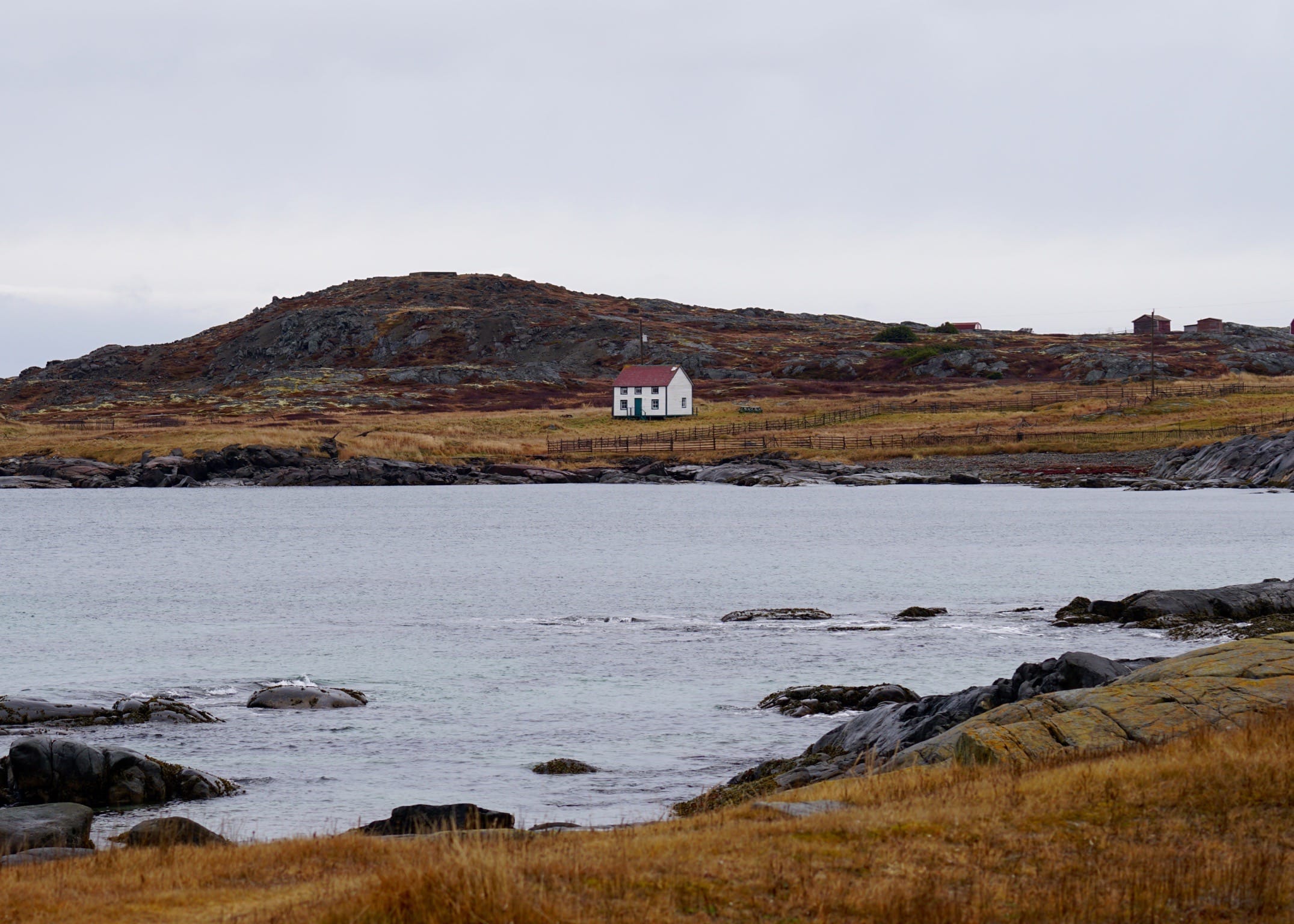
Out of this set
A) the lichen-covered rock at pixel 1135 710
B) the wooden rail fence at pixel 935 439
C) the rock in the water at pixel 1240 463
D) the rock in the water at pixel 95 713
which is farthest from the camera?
the wooden rail fence at pixel 935 439

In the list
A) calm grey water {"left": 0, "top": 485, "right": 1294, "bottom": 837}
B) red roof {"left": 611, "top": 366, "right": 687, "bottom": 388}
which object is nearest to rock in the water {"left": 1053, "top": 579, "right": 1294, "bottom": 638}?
calm grey water {"left": 0, "top": 485, "right": 1294, "bottom": 837}

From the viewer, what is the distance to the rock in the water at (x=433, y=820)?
14.8 meters

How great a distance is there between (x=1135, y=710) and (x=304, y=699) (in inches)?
686

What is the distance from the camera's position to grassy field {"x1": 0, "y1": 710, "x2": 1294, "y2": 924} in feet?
29.1

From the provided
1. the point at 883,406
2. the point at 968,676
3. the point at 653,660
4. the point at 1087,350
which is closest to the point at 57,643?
the point at 653,660

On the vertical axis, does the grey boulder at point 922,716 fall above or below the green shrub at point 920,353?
below

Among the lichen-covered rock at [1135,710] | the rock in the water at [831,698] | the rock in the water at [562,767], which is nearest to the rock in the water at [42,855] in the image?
the rock in the water at [562,767]

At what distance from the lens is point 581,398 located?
159875 millimetres

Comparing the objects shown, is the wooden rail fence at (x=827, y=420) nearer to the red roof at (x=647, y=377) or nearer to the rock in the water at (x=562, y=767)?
the red roof at (x=647, y=377)

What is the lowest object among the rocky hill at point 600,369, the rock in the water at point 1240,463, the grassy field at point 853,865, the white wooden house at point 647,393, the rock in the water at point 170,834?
the rock in the water at point 170,834

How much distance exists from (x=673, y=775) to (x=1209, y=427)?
104321mm

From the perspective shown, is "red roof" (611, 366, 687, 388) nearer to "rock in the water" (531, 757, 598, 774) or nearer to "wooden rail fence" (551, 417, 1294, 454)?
"wooden rail fence" (551, 417, 1294, 454)

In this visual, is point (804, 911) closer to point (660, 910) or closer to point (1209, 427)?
point (660, 910)

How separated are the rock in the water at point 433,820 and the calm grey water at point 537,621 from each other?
240 centimetres
